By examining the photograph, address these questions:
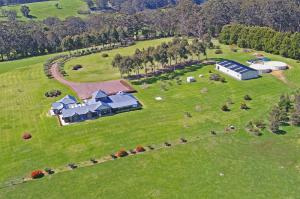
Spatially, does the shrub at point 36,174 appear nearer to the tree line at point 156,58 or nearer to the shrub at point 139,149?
the shrub at point 139,149

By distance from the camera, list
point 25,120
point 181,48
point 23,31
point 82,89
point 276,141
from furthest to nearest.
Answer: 1. point 23,31
2. point 181,48
3. point 82,89
4. point 25,120
5. point 276,141

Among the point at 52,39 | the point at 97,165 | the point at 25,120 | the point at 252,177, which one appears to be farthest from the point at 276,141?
the point at 52,39

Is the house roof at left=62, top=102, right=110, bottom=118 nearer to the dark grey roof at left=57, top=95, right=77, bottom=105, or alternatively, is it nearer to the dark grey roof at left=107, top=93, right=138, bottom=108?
the dark grey roof at left=107, top=93, right=138, bottom=108

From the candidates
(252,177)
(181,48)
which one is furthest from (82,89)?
(252,177)

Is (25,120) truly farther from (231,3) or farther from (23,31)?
(231,3)

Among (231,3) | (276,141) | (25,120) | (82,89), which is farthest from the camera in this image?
(231,3)

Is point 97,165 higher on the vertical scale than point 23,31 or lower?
lower

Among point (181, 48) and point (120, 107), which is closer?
point (120, 107)
